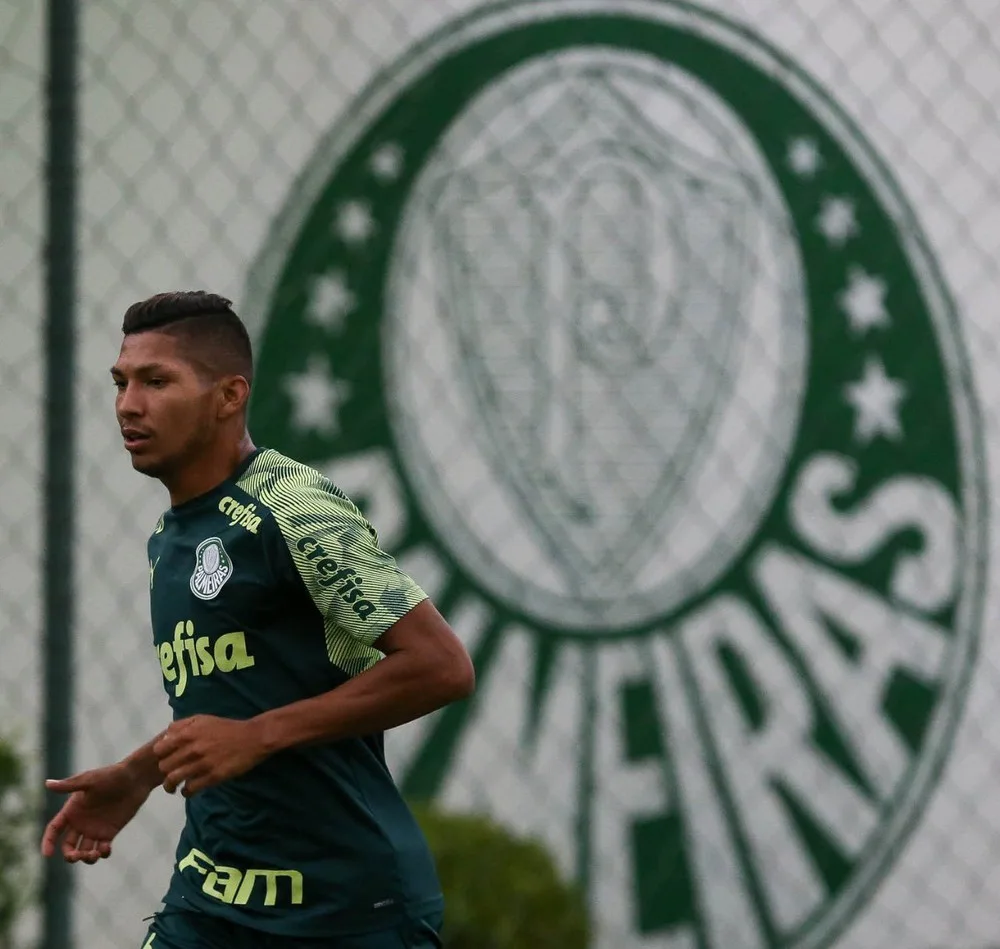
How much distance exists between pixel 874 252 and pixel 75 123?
2.12 meters

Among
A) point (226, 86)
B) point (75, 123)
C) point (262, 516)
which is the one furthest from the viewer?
point (226, 86)

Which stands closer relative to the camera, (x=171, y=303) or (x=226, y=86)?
(x=171, y=303)

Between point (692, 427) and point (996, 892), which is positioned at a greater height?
point (692, 427)

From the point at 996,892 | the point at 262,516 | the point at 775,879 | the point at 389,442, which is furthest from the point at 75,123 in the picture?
the point at 996,892

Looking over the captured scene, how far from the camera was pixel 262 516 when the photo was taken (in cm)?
256

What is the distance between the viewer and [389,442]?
15.5 ft

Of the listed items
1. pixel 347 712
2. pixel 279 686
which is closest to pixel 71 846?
pixel 279 686

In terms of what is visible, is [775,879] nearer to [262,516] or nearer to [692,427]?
[692,427]

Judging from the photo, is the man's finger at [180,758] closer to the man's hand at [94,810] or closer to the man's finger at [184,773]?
the man's finger at [184,773]

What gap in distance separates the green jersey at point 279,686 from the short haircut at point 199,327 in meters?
0.16

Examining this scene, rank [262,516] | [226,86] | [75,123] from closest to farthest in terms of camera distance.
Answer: [262,516] < [75,123] < [226,86]

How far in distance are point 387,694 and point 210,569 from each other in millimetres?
343

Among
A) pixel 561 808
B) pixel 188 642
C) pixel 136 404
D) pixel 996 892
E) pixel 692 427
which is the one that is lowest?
pixel 996 892

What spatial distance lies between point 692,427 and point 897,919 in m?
1.41
